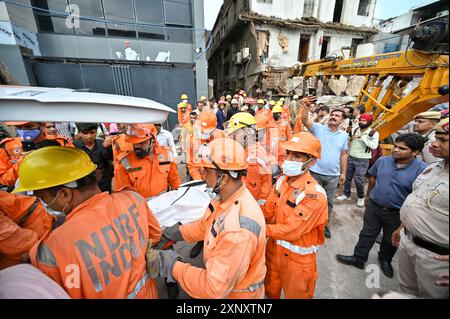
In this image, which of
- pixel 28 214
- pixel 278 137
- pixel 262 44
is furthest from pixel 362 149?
pixel 262 44

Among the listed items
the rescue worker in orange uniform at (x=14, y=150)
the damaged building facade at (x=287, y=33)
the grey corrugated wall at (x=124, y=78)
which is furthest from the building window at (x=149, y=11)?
the rescue worker in orange uniform at (x=14, y=150)

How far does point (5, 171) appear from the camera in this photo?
290 centimetres

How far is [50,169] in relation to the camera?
48.4 inches

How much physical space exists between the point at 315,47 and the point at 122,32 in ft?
50.9

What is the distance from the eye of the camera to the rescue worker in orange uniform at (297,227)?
185 cm

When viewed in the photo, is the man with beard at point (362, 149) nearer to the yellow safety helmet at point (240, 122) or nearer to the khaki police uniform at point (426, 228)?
the yellow safety helmet at point (240, 122)

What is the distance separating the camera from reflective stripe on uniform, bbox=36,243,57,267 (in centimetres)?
104

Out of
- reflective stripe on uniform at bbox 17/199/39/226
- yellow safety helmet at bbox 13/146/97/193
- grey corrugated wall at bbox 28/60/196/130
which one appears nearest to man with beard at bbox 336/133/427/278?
yellow safety helmet at bbox 13/146/97/193

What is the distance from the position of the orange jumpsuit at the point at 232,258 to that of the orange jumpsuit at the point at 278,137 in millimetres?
2707

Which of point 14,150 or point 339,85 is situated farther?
point 339,85

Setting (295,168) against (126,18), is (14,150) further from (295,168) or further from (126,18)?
(126,18)

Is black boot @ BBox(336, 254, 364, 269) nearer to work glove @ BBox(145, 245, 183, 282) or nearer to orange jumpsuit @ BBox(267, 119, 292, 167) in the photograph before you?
orange jumpsuit @ BBox(267, 119, 292, 167)

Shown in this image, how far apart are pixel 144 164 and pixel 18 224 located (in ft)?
4.54
